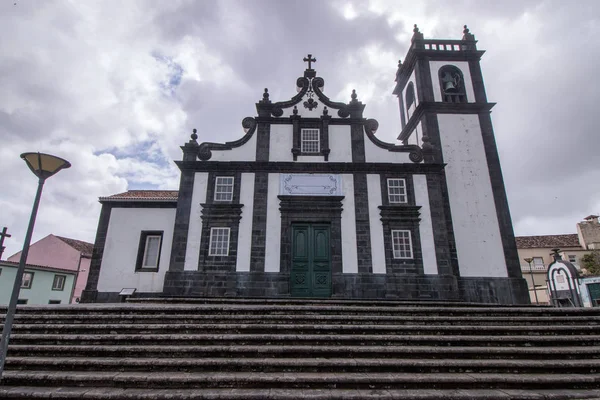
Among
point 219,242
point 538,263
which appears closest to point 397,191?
point 219,242

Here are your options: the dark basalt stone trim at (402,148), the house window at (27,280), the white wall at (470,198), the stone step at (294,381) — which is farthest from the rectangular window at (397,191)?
the house window at (27,280)

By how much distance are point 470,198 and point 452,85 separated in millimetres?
5238

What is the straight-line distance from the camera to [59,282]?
81.8 ft

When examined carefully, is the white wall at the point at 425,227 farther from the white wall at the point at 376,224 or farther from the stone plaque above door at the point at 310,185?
the stone plaque above door at the point at 310,185

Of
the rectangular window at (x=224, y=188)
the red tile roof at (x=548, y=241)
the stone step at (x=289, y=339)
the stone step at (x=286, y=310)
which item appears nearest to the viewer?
the stone step at (x=289, y=339)

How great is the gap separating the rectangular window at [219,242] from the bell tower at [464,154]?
747 cm

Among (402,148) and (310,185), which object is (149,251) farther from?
(402,148)

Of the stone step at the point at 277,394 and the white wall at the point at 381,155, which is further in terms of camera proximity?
the white wall at the point at 381,155

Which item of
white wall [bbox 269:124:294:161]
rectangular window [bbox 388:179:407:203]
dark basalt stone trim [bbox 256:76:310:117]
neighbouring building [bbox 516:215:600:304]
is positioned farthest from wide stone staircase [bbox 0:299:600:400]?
neighbouring building [bbox 516:215:600:304]

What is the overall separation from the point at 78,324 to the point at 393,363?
597cm

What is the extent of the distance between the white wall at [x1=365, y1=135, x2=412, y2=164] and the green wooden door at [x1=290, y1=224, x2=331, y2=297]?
3.30 meters

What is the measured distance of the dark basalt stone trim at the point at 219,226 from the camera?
1118 cm

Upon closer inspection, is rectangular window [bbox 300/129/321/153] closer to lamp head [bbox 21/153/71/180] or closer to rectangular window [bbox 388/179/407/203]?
rectangular window [bbox 388/179/407/203]

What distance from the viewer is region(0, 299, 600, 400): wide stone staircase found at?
461 centimetres
